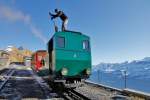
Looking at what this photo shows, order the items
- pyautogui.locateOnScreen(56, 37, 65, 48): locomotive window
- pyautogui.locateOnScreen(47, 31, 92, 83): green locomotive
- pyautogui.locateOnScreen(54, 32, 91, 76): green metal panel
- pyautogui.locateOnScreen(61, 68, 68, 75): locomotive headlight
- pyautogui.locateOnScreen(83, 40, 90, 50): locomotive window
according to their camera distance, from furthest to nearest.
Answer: pyautogui.locateOnScreen(83, 40, 90, 50): locomotive window, pyautogui.locateOnScreen(56, 37, 65, 48): locomotive window, pyautogui.locateOnScreen(54, 32, 91, 76): green metal panel, pyautogui.locateOnScreen(47, 31, 92, 83): green locomotive, pyautogui.locateOnScreen(61, 68, 68, 75): locomotive headlight

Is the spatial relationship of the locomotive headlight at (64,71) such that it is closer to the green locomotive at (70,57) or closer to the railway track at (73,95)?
the green locomotive at (70,57)

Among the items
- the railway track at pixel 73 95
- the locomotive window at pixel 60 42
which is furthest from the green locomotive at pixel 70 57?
the railway track at pixel 73 95

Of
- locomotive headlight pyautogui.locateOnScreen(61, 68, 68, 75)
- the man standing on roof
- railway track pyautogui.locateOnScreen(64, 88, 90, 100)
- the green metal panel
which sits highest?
the man standing on roof

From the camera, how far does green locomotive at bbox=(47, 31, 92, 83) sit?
1516 centimetres

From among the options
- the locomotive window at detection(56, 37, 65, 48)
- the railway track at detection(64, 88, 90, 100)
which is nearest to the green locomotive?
the locomotive window at detection(56, 37, 65, 48)

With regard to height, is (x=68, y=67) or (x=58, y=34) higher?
(x=58, y=34)

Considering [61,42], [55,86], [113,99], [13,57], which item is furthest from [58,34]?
[13,57]

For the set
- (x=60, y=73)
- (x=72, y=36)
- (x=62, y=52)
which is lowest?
(x=60, y=73)

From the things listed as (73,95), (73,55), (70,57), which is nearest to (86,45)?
(73,55)

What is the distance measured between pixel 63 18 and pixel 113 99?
6247 millimetres

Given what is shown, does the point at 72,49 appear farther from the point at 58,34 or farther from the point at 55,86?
the point at 55,86

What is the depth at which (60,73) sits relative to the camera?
15023mm

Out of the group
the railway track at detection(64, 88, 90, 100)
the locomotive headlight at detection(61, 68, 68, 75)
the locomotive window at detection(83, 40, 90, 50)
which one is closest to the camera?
the railway track at detection(64, 88, 90, 100)

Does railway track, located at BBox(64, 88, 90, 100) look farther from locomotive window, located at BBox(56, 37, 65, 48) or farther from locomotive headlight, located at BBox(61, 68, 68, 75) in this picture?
locomotive window, located at BBox(56, 37, 65, 48)
